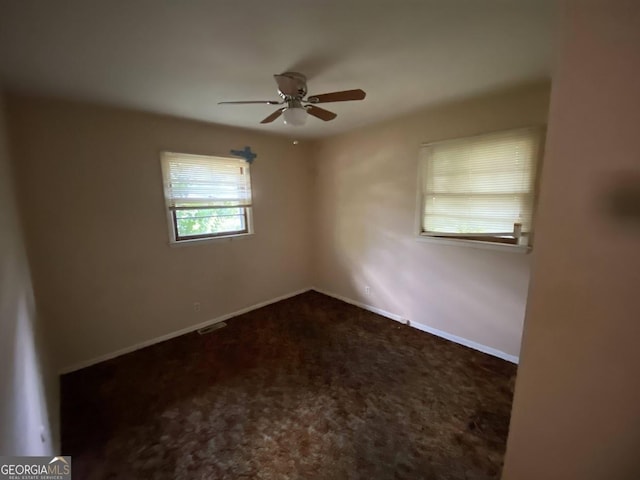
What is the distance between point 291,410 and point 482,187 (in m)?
2.57

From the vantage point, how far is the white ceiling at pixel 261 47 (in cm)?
123

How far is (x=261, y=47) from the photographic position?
153 cm

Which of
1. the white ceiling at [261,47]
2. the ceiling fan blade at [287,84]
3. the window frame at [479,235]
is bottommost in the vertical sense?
the window frame at [479,235]

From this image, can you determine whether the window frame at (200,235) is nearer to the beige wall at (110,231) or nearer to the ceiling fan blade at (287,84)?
the beige wall at (110,231)

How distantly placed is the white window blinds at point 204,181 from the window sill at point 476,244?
2313mm

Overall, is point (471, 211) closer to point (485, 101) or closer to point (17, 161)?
point (485, 101)

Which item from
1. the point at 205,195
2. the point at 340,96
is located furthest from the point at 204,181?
the point at 340,96

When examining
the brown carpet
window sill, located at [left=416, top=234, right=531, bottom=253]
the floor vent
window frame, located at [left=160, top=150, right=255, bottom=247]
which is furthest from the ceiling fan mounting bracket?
the floor vent

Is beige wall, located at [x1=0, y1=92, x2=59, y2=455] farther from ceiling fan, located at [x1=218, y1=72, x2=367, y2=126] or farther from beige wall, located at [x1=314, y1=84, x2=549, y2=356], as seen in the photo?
beige wall, located at [x1=314, y1=84, x2=549, y2=356]

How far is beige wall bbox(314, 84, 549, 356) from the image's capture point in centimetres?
241

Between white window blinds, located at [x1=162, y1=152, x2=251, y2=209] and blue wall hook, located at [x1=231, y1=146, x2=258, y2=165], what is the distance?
0.06m

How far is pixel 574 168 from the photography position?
1.64 feet

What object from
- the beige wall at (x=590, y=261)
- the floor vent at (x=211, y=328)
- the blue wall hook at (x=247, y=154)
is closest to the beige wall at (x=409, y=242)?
the blue wall hook at (x=247, y=154)

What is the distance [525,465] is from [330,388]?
5.79ft
